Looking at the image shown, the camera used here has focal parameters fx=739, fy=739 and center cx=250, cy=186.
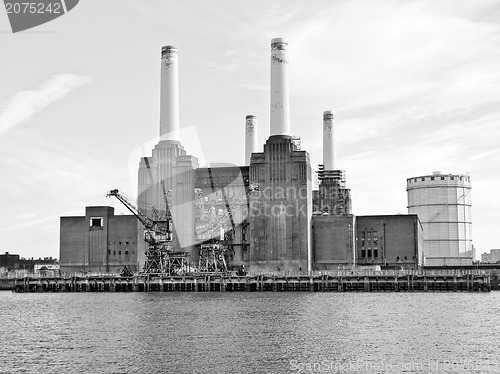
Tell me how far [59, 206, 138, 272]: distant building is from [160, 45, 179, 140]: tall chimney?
1914 cm

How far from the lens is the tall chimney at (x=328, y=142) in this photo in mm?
141625

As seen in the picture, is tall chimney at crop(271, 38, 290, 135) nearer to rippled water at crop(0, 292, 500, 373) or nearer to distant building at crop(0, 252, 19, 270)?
rippled water at crop(0, 292, 500, 373)

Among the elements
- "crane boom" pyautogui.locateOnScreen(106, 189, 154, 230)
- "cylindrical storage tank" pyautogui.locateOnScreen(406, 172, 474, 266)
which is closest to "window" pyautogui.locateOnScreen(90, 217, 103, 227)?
"crane boom" pyautogui.locateOnScreen(106, 189, 154, 230)

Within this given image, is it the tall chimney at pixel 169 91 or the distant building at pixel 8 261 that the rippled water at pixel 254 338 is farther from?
the distant building at pixel 8 261

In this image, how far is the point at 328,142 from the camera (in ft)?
466

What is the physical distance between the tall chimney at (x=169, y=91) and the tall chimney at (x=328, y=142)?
3191cm

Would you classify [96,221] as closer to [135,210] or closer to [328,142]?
[135,210]

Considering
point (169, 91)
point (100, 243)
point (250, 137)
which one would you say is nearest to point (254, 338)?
point (169, 91)

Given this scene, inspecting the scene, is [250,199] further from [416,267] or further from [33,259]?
[33,259]

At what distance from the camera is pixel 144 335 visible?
5156cm

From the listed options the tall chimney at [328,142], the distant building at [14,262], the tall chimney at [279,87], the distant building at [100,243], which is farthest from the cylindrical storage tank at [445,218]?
the distant building at [14,262]

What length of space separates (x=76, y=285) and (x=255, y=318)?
60.2 meters

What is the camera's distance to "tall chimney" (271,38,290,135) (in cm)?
11996

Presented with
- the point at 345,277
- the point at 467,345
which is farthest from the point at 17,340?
the point at 345,277
